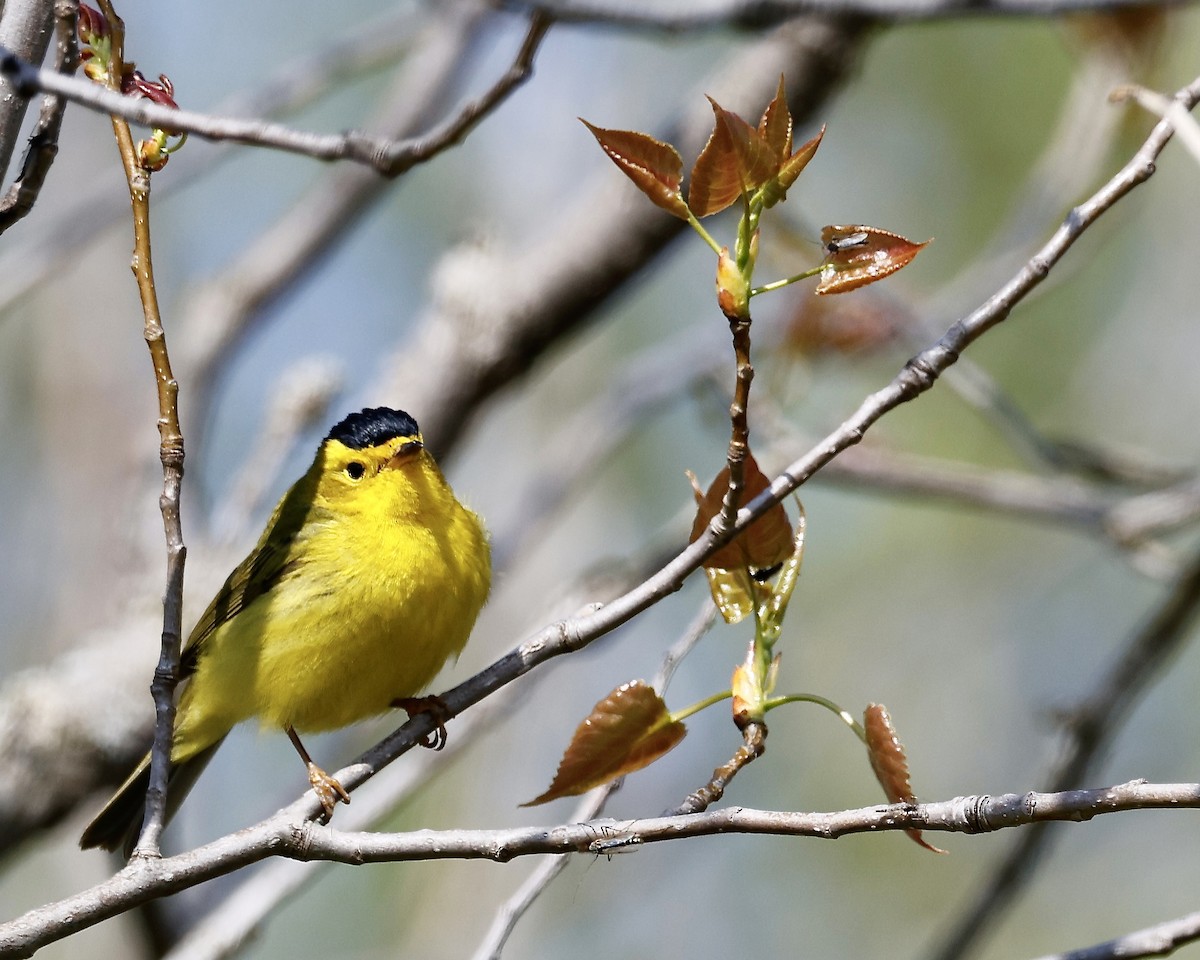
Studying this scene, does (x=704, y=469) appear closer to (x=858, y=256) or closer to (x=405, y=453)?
(x=405, y=453)

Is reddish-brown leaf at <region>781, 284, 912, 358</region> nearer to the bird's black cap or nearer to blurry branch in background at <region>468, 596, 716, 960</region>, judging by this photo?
the bird's black cap

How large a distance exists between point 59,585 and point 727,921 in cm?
424

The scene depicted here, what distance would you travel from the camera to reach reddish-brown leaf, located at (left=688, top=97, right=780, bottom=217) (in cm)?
202

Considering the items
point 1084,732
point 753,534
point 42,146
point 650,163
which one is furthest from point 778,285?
point 1084,732

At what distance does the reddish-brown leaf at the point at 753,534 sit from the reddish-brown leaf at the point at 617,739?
0.31 metres

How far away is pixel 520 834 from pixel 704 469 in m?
6.25

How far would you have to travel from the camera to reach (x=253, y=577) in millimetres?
4520

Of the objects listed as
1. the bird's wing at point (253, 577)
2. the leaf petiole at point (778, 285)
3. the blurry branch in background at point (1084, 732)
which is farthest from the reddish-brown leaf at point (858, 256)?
the bird's wing at point (253, 577)

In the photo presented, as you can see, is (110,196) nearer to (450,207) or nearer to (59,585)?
(59,585)

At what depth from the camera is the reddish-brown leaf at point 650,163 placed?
2.07 metres

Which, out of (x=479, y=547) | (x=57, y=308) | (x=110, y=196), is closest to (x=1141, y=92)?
(x=479, y=547)

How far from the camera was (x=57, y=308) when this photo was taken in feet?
23.1

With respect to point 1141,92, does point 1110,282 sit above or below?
above

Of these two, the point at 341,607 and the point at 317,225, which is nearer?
the point at 341,607
